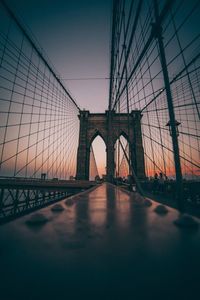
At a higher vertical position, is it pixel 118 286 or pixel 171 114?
pixel 171 114

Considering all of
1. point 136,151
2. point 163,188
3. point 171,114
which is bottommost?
point 163,188

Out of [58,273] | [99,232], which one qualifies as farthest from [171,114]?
[58,273]

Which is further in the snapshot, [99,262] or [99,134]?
[99,134]

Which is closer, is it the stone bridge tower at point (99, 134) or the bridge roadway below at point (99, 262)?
the bridge roadway below at point (99, 262)

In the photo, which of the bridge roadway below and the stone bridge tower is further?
the stone bridge tower

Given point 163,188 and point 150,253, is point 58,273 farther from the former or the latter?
point 163,188

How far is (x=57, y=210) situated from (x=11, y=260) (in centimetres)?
74

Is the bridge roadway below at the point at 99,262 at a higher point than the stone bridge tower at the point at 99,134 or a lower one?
lower

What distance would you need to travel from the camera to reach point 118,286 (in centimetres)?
32

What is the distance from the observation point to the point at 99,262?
43 centimetres

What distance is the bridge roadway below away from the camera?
0.31 meters

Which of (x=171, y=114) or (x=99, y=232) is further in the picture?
(x=171, y=114)

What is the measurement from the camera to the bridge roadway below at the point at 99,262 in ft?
1.02

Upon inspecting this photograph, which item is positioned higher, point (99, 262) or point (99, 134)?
point (99, 134)
